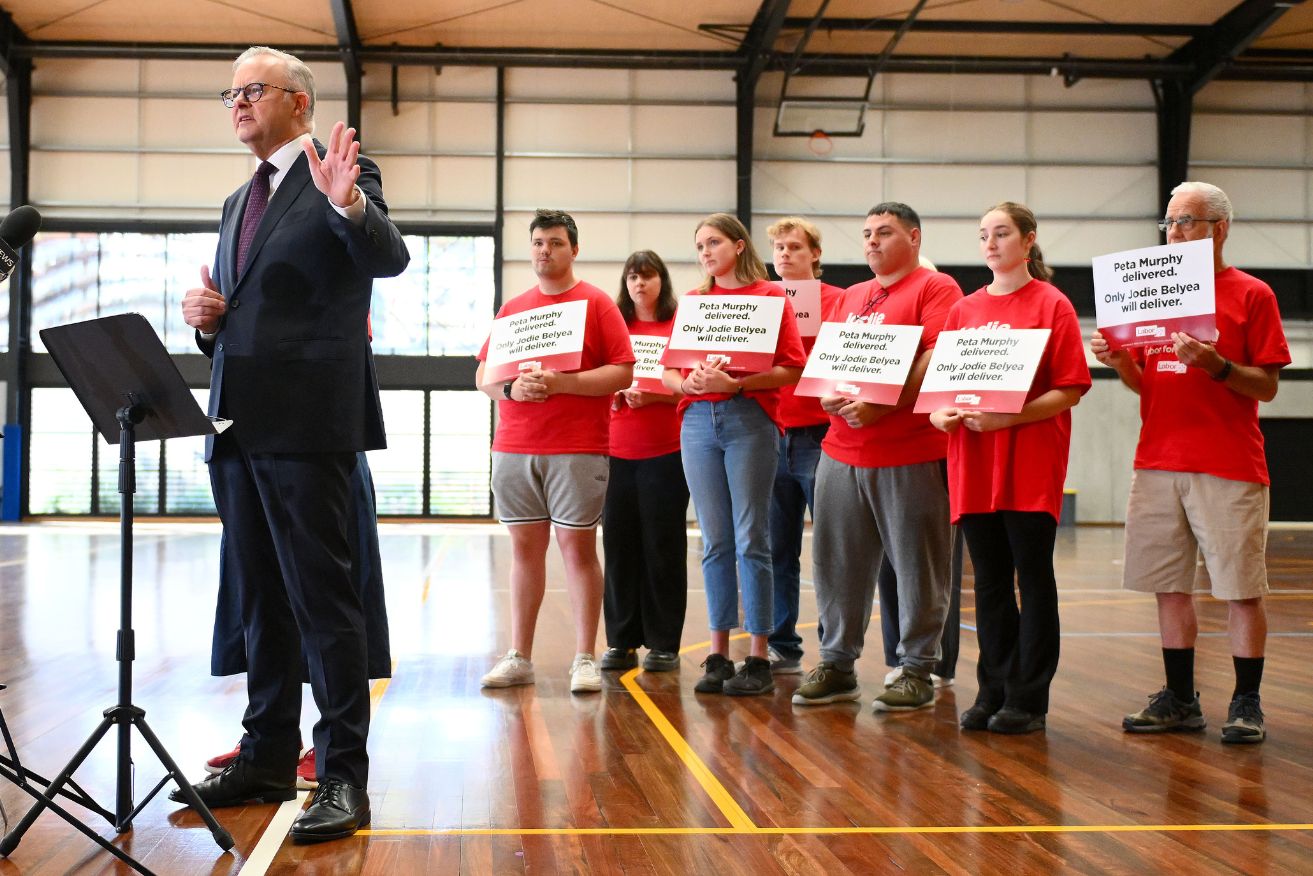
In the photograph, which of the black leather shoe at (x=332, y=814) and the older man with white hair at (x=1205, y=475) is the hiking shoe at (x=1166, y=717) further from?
the black leather shoe at (x=332, y=814)

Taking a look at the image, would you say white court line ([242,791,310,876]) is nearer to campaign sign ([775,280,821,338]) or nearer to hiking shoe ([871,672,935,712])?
hiking shoe ([871,672,935,712])

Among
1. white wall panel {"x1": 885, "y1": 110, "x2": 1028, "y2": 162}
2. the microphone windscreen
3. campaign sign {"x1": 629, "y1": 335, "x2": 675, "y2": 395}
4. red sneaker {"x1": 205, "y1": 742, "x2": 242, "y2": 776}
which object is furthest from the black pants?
white wall panel {"x1": 885, "y1": 110, "x2": 1028, "y2": 162}

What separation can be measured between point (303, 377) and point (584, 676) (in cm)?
199

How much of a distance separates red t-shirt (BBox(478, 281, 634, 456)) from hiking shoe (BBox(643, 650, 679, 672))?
0.94 meters

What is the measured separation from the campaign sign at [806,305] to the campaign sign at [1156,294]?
1240 millimetres

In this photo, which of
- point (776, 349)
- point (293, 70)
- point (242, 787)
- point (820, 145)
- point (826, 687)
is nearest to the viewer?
point (293, 70)

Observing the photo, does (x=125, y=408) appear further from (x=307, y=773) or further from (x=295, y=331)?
(x=307, y=773)

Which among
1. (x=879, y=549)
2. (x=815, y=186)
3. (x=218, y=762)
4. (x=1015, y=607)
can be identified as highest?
(x=815, y=186)

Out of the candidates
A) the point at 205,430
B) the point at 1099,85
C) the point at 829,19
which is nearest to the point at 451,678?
the point at 205,430

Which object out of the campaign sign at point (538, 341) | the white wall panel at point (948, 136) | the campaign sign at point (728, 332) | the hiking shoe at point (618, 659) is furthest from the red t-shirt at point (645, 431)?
the white wall panel at point (948, 136)

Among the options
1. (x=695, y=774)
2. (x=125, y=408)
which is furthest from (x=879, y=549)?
(x=125, y=408)

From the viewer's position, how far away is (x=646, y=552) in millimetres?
4559

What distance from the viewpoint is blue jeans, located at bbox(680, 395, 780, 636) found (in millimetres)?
4098

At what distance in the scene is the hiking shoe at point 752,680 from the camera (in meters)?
4.07
